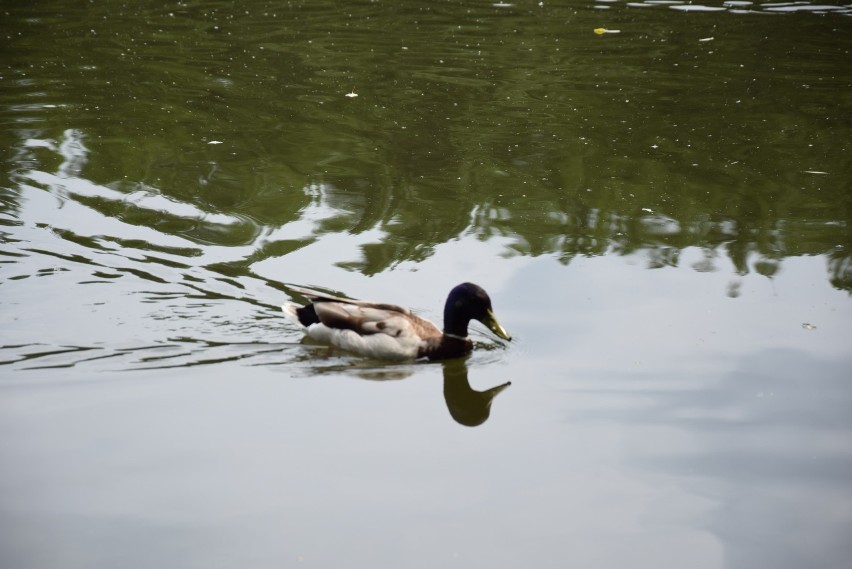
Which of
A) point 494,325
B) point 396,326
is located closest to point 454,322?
point 494,325

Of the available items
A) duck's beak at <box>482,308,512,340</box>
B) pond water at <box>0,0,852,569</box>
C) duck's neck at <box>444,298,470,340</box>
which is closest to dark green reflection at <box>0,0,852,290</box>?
pond water at <box>0,0,852,569</box>

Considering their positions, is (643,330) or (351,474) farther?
(643,330)

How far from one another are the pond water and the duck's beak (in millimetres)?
161

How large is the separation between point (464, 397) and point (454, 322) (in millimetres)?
839

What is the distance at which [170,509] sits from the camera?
5805mm

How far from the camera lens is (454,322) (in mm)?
8188

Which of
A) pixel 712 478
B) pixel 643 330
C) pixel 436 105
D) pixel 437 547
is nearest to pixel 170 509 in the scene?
pixel 437 547

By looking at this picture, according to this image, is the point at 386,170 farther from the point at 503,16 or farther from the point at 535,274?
the point at 503,16

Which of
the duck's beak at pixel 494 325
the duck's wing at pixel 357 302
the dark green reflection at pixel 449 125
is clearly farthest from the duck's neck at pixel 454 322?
the dark green reflection at pixel 449 125

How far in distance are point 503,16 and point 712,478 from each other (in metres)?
14.7

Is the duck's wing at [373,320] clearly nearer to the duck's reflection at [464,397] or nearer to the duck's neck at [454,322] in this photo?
the duck's neck at [454,322]

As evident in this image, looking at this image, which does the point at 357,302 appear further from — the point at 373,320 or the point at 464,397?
the point at 464,397

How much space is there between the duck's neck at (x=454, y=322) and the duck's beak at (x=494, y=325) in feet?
0.58

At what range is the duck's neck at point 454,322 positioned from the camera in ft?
26.8
